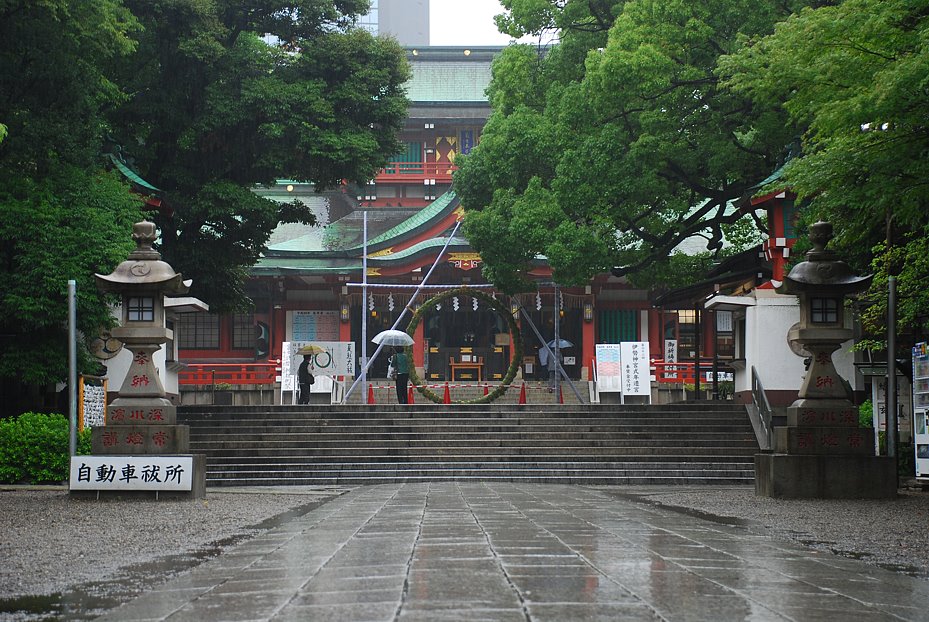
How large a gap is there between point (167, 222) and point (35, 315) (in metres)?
7.10

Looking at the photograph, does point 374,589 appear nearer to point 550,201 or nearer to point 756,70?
point 756,70

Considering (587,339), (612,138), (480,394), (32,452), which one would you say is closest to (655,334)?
(587,339)

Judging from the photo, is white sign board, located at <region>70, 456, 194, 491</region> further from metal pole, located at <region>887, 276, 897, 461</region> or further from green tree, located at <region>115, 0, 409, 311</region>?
green tree, located at <region>115, 0, 409, 311</region>

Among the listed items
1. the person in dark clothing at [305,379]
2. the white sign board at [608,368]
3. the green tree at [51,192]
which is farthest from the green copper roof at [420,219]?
the green tree at [51,192]

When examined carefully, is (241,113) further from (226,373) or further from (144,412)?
(144,412)

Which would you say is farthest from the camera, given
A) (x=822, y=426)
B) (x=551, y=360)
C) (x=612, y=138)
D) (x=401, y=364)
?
(x=551, y=360)

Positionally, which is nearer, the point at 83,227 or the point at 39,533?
the point at 39,533

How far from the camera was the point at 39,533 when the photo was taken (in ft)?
33.9

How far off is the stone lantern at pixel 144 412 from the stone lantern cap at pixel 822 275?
8.71m

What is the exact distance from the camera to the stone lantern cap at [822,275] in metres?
15.1

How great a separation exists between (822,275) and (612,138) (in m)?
9.82

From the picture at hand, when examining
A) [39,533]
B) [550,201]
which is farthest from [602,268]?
[39,533]

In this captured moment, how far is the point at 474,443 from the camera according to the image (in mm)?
22531

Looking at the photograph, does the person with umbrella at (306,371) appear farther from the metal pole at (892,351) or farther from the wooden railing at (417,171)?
the metal pole at (892,351)
